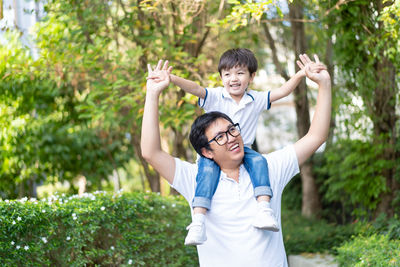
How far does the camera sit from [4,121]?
24.2ft

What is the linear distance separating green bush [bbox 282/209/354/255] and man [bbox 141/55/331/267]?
395cm

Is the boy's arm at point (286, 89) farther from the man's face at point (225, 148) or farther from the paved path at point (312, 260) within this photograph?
the paved path at point (312, 260)

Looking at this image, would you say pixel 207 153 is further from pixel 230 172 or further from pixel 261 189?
pixel 261 189

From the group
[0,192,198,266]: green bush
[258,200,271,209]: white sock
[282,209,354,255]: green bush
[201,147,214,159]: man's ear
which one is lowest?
[282,209,354,255]: green bush

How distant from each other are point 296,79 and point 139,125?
333 centimetres

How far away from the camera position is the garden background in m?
4.36

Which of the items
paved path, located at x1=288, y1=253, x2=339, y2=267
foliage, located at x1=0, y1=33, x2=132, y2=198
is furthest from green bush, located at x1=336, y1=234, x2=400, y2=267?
foliage, located at x1=0, y1=33, x2=132, y2=198

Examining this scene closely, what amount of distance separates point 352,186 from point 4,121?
4803mm

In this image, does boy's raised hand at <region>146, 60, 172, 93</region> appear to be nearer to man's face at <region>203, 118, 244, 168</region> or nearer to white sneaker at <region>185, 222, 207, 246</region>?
man's face at <region>203, 118, 244, 168</region>

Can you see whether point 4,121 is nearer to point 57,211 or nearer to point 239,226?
point 57,211

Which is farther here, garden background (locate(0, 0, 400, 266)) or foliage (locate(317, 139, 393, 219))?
foliage (locate(317, 139, 393, 219))

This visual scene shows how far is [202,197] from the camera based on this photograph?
2.28 m

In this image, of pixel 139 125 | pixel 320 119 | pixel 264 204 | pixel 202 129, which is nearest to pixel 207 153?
pixel 202 129

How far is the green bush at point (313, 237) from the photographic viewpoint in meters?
6.45
